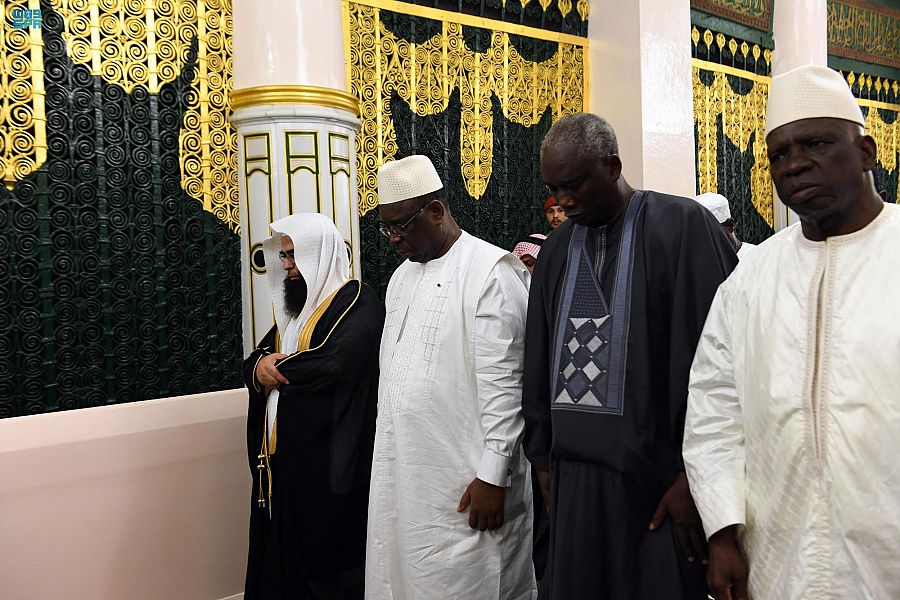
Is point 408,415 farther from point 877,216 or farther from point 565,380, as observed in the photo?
point 877,216

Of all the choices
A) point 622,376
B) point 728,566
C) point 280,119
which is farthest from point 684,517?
point 280,119

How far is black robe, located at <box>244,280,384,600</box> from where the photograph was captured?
2654 millimetres

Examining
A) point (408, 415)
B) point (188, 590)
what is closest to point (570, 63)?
point (408, 415)

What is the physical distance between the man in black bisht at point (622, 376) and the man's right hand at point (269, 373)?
1136mm

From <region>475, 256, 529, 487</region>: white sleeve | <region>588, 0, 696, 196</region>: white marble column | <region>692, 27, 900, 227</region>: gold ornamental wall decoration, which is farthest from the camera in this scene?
<region>692, 27, 900, 227</region>: gold ornamental wall decoration

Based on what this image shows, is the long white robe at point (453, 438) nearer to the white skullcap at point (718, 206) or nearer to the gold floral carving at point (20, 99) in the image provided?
the gold floral carving at point (20, 99)

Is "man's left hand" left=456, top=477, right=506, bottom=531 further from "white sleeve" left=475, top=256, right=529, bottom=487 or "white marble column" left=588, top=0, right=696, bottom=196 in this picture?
"white marble column" left=588, top=0, right=696, bottom=196

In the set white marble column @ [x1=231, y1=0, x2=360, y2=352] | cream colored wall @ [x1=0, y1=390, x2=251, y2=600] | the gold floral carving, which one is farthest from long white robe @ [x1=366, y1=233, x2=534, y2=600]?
the gold floral carving

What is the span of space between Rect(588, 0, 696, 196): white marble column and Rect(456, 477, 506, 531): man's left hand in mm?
3019

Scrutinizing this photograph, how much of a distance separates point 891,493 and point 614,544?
632mm

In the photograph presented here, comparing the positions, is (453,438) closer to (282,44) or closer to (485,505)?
(485,505)

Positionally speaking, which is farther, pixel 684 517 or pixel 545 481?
pixel 545 481

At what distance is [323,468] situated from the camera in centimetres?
271

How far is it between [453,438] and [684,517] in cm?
77
